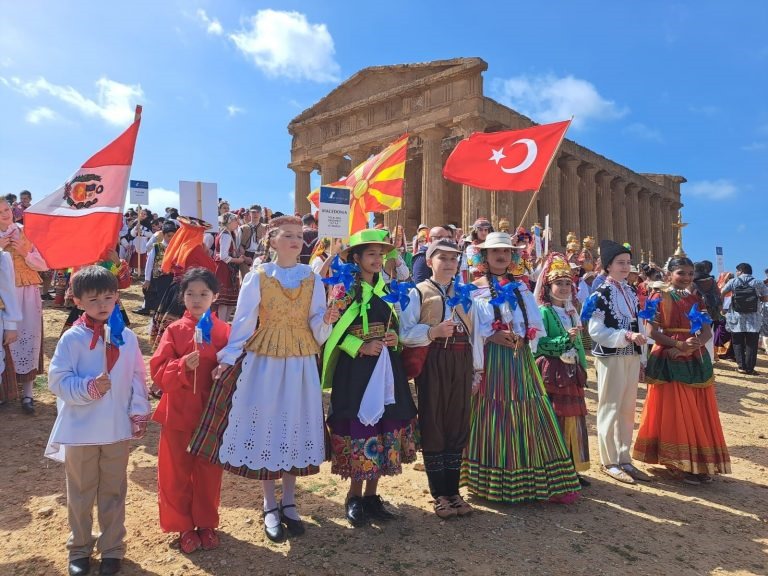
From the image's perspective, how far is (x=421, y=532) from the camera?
139 inches

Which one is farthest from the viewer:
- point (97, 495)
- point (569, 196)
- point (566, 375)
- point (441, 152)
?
point (569, 196)

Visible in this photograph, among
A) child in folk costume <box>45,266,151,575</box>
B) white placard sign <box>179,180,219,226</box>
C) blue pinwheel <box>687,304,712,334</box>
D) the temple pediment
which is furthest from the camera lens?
the temple pediment

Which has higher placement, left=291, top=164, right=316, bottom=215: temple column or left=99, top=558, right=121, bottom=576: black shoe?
left=291, top=164, right=316, bottom=215: temple column

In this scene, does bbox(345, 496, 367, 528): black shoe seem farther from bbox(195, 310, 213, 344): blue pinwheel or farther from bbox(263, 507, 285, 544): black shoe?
bbox(195, 310, 213, 344): blue pinwheel

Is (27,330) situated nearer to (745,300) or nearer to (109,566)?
(109,566)

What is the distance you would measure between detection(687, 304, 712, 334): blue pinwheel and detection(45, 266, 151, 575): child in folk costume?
15.8 ft

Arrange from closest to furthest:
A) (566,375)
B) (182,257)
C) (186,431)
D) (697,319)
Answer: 1. (186,431)
2. (566,375)
3. (697,319)
4. (182,257)

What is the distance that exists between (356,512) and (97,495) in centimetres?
170

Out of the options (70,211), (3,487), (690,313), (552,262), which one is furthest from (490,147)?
(3,487)

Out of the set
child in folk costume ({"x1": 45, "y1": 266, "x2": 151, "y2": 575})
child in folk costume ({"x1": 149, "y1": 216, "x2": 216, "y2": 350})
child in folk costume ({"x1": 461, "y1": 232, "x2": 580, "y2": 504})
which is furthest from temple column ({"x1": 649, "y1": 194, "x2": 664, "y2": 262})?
child in folk costume ({"x1": 45, "y1": 266, "x2": 151, "y2": 575})

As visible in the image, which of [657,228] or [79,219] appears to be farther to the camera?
[657,228]

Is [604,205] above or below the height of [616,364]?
above

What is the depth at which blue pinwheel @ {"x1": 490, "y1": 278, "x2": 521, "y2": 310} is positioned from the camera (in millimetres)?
3957

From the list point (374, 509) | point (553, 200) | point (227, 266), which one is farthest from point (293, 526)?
point (553, 200)
